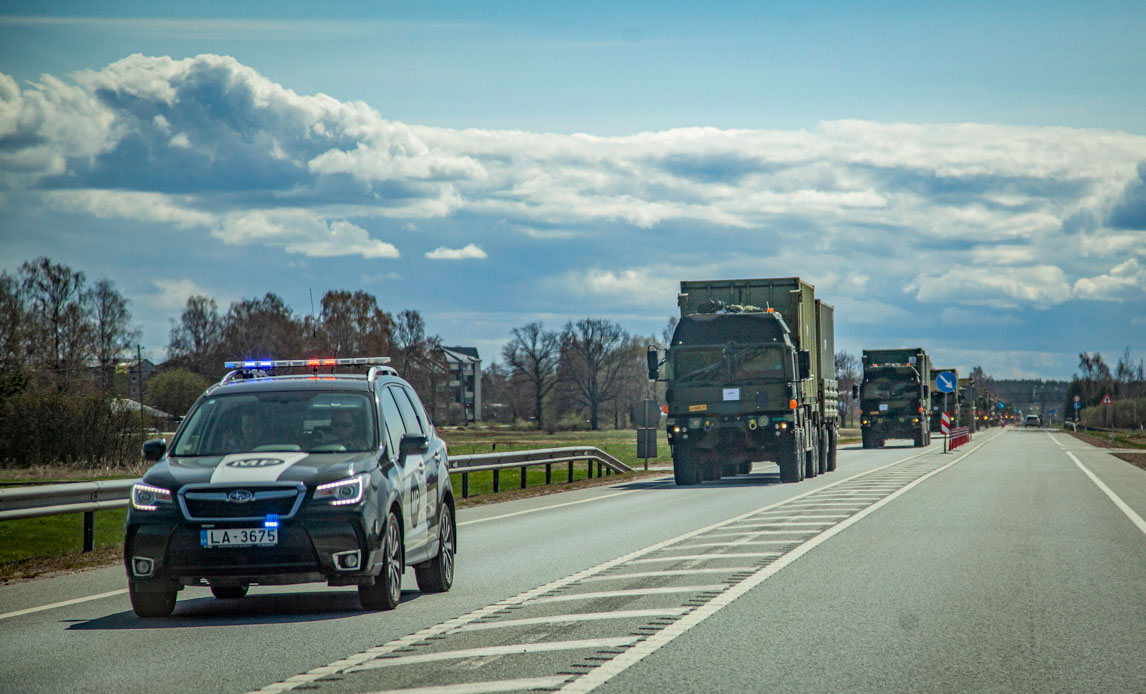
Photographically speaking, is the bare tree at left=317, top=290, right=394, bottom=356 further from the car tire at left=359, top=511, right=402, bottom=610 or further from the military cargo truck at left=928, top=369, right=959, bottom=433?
the car tire at left=359, top=511, right=402, bottom=610

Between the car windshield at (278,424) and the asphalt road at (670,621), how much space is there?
119 centimetres

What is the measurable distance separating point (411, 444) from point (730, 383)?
16813mm

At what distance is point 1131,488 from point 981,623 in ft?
61.3

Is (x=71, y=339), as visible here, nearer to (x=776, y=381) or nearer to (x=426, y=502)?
(x=776, y=381)

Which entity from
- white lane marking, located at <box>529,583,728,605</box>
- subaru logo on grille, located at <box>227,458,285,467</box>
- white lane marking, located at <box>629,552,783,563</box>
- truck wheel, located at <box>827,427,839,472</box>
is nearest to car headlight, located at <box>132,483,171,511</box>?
subaru logo on grille, located at <box>227,458,285,467</box>

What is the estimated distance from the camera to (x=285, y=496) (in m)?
8.30

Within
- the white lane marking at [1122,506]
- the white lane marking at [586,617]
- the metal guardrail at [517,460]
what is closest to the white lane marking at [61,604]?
the white lane marking at [586,617]

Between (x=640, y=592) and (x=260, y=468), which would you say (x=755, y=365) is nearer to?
(x=640, y=592)

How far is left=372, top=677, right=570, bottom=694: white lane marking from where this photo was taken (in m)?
6.07

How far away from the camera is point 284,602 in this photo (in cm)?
963

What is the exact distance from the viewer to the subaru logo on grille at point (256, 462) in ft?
27.9

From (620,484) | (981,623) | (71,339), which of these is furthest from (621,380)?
(981,623)

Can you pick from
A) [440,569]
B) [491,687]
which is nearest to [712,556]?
[440,569]

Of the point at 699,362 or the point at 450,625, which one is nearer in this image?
the point at 450,625
